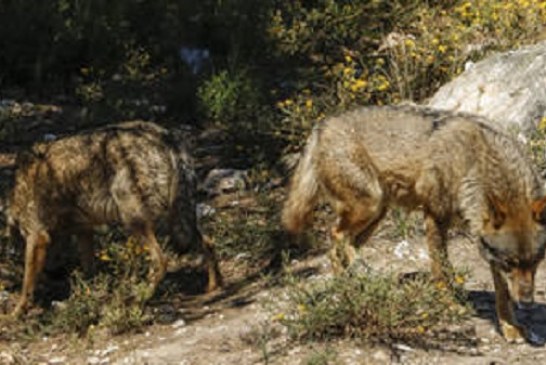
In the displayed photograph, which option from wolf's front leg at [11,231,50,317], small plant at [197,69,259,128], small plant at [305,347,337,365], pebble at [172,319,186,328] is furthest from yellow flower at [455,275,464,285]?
small plant at [197,69,259,128]

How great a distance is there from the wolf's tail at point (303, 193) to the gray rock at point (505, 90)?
248 centimetres

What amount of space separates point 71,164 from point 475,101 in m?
4.04

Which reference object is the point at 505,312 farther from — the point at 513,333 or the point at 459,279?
the point at 459,279

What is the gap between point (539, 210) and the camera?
722 centimetres

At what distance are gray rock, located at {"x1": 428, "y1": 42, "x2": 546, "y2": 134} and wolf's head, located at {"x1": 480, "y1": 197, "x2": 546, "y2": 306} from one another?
9.26 feet

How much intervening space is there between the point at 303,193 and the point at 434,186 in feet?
3.47

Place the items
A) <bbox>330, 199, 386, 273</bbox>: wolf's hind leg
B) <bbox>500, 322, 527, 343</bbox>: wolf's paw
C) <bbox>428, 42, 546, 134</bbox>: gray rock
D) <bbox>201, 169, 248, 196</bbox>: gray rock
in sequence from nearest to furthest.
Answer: <bbox>500, 322, 527, 343</bbox>: wolf's paw
<bbox>330, 199, 386, 273</bbox>: wolf's hind leg
<bbox>428, 42, 546, 134</bbox>: gray rock
<bbox>201, 169, 248, 196</bbox>: gray rock

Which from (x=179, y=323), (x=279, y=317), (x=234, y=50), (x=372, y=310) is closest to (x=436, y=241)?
(x=372, y=310)

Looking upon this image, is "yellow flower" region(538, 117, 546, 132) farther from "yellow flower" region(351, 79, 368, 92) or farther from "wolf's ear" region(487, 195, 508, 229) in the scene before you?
"wolf's ear" region(487, 195, 508, 229)

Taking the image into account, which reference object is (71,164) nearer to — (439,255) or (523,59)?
(439,255)

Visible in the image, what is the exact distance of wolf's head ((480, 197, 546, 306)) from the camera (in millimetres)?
7195

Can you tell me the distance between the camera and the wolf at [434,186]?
7273 millimetres

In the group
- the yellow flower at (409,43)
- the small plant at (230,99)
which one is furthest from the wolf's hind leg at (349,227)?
the yellow flower at (409,43)

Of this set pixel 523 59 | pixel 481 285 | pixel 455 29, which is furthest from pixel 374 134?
pixel 455 29
